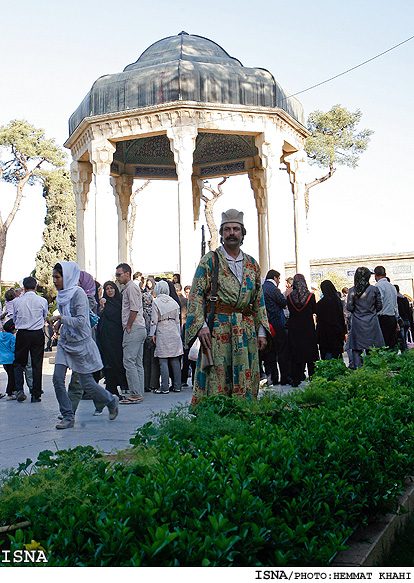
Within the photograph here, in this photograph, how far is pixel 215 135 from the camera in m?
22.9

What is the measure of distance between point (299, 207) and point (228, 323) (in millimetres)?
16462

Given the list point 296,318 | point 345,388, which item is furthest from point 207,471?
point 296,318

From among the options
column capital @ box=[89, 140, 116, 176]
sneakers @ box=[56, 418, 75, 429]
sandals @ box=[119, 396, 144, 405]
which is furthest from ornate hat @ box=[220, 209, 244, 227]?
column capital @ box=[89, 140, 116, 176]

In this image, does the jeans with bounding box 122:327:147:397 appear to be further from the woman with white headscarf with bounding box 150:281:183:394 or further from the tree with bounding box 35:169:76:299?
the tree with bounding box 35:169:76:299

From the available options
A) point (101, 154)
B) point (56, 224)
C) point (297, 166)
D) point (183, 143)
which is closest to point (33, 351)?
point (183, 143)

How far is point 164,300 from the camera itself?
943cm

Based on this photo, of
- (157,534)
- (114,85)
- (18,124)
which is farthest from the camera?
(18,124)

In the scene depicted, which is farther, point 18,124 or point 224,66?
point 18,124

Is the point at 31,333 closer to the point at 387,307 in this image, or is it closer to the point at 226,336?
the point at 226,336

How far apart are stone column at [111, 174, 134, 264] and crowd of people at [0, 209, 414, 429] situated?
35.2 ft

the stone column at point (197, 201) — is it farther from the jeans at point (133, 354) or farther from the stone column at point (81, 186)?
the jeans at point (133, 354)

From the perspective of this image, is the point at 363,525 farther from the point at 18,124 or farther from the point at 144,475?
the point at 18,124

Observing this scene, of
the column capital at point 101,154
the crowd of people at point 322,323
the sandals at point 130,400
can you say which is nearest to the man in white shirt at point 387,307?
the crowd of people at point 322,323

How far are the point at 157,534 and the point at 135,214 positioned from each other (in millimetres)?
30256
